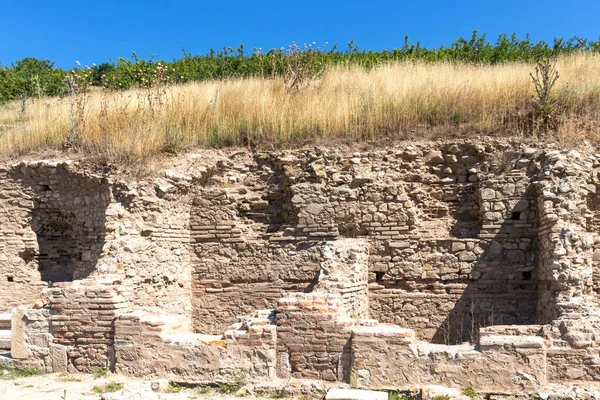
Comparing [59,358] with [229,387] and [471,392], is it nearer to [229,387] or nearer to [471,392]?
[229,387]

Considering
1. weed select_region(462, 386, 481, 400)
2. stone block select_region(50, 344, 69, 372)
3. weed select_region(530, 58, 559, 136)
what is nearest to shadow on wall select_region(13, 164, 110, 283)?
stone block select_region(50, 344, 69, 372)

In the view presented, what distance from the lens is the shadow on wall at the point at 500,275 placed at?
8039 mm

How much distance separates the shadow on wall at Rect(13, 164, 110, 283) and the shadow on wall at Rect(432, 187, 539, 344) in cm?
544

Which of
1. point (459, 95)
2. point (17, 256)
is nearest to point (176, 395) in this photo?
point (17, 256)

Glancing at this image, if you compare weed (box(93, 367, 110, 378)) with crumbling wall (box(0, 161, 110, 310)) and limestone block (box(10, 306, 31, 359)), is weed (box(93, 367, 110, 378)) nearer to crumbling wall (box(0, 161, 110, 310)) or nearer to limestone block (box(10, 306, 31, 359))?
limestone block (box(10, 306, 31, 359))

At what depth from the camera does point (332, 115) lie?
387 inches

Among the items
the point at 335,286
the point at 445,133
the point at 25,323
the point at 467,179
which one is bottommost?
the point at 25,323

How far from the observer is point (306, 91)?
37.6 ft

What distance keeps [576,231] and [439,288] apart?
6.40 feet

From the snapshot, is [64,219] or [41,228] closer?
[64,219]

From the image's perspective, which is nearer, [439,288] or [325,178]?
[439,288]

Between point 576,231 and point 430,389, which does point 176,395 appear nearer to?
point 430,389

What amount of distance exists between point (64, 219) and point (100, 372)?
3600mm

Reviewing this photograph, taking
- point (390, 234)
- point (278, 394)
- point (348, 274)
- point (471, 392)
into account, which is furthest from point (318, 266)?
point (471, 392)
